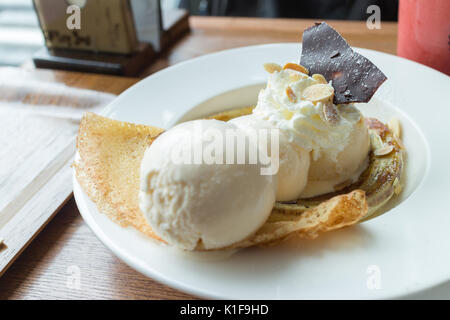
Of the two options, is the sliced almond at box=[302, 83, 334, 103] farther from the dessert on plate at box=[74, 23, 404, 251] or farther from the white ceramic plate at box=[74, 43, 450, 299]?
the white ceramic plate at box=[74, 43, 450, 299]

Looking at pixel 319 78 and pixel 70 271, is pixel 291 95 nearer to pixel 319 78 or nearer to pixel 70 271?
pixel 319 78

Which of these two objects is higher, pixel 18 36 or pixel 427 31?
pixel 427 31

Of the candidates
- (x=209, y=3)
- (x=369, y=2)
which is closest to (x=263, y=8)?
(x=209, y=3)

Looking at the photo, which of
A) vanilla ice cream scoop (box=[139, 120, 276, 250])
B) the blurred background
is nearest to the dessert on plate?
vanilla ice cream scoop (box=[139, 120, 276, 250])

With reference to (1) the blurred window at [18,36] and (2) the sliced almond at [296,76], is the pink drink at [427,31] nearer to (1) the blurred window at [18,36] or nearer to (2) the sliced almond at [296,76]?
(2) the sliced almond at [296,76]

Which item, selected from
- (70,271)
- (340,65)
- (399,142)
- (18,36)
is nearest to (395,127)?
(399,142)

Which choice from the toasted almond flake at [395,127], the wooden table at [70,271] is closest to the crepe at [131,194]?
the wooden table at [70,271]
